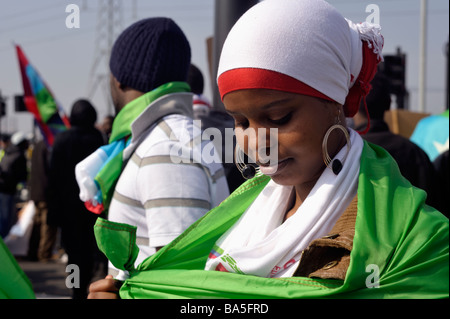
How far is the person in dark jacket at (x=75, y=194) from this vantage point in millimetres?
5199

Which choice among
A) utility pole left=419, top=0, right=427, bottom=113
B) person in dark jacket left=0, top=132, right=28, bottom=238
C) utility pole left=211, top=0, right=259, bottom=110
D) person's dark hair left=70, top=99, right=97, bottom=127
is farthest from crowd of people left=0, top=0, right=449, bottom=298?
utility pole left=419, top=0, right=427, bottom=113

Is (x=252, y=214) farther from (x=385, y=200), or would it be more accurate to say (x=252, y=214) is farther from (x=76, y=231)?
(x=76, y=231)

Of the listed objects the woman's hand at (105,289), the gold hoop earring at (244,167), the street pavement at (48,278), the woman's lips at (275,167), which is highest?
the woman's lips at (275,167)

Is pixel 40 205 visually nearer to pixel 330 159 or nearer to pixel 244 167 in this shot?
pixel 244 167

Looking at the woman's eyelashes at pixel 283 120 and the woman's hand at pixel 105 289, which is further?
the woman's hand at pixel 105 289

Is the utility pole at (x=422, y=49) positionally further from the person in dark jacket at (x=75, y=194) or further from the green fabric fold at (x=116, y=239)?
the green fabric fold at (x=116, y=239)

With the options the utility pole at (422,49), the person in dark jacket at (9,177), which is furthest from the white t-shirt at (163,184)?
the utility pole at (422,49)

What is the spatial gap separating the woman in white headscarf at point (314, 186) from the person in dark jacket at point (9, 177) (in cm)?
847

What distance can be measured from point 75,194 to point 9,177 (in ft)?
14.8

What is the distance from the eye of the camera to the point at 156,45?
2783mm

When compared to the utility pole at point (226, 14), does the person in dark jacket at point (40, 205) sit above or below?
below

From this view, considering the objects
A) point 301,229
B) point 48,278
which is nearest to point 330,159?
point 301,229

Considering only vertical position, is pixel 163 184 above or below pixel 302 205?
below

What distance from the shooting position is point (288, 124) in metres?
1.54
